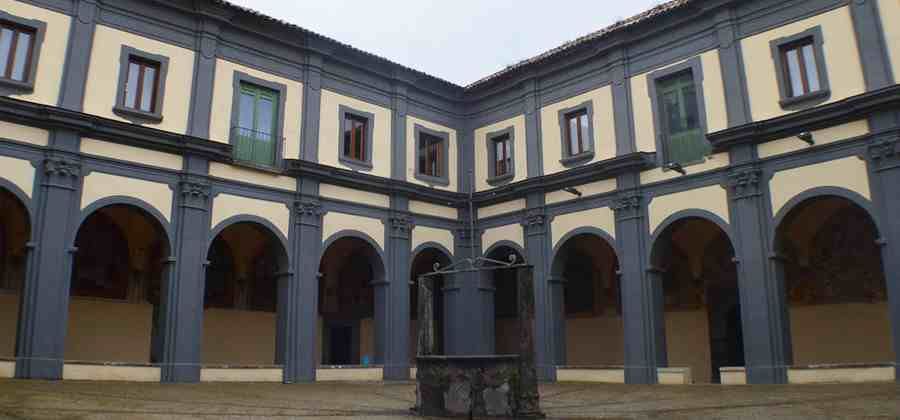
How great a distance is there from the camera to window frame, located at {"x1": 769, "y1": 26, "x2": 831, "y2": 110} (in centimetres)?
1377

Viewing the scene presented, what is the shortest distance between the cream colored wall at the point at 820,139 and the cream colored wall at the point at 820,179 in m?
0.39

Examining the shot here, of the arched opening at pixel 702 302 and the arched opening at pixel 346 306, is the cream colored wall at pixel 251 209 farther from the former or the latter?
the arched opening at pixel 702 302

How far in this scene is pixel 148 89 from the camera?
15.0m

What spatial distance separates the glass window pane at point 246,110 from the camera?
16.3 metres

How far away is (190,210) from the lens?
14.9 m

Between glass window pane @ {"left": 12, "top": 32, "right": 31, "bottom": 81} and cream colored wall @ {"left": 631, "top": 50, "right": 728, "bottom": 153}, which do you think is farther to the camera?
cream colored wall @ {"left": 631, "top": 50, "right": 728, "bottom": 153}

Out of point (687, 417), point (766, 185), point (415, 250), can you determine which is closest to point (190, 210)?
point (415, 250)

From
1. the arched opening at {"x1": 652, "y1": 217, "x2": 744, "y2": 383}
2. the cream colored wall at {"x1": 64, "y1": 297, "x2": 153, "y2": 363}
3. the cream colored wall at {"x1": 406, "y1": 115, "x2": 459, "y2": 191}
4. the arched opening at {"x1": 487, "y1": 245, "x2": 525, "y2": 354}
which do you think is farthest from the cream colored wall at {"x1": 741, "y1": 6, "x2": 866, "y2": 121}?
the cream colored wall at {"x1": 64, "y1": 297, "x2": 153, "y2": 363}

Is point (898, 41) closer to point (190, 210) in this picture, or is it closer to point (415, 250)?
point (415, 250)

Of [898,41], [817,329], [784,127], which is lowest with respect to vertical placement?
[817,329]

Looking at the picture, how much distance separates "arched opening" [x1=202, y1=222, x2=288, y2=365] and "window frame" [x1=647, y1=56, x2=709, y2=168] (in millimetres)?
9483

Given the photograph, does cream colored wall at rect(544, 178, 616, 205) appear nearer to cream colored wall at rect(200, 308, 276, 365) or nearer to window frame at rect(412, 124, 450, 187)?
window frame at rect(412, 124, 450, 187)

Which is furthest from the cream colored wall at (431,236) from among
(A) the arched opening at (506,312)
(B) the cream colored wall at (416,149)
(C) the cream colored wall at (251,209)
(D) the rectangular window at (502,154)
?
(C) the cream colored wall at (251,209)

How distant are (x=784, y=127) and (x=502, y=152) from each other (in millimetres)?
7545
